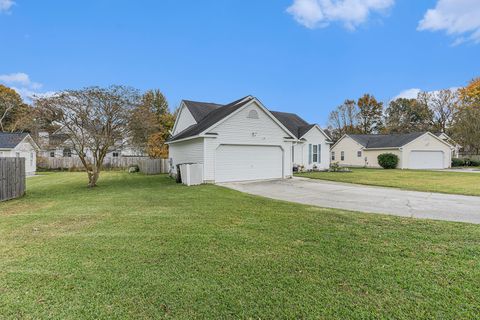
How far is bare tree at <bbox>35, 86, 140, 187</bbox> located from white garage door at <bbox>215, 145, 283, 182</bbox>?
5.15 metres

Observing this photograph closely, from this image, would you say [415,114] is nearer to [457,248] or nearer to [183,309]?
[457,248]

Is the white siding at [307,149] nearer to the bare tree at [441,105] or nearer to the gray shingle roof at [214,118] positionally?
the gray shingle roof at [214,118]

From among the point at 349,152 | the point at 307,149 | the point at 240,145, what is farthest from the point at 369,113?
the point at 240,145

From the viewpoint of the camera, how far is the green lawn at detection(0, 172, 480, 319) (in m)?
2.66

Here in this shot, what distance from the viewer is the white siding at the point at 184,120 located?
63.7ft

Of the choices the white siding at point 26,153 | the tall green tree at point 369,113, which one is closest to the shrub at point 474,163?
the tall green tree at point 369,113

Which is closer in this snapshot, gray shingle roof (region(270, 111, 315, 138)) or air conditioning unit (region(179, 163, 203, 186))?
air conditioning unit (region(179, 163, 203, 186))

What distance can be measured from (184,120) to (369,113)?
41.4m

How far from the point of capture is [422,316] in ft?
8.25

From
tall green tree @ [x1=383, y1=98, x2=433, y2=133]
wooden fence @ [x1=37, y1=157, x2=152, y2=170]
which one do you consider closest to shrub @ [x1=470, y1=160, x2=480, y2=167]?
tall green tree @ [x1=383, y1=98, x2=433, y2=133]

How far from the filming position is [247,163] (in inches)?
585

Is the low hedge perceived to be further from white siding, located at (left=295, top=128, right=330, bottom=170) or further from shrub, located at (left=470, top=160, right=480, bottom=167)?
white siding, located at (left=295, top=128, right=330, bottom=170)

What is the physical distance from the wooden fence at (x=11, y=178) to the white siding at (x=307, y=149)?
18.5 m

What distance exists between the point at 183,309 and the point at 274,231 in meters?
2.83
